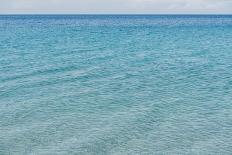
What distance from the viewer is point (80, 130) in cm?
2000

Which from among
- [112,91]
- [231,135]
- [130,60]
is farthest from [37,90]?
[130,60]

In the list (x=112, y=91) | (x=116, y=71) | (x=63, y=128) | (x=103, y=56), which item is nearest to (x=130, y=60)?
(x=103, y=56)

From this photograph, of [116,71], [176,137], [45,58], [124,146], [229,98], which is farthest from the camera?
[45,58]

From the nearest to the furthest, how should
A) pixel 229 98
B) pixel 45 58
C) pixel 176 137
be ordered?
pixel 176 137, pixel 229 98, pixel 45 58

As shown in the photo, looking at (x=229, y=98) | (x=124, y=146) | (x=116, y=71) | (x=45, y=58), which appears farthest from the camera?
(x=45, y=58)

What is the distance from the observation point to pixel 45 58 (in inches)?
1667

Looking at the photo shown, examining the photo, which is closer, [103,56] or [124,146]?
[124,146]

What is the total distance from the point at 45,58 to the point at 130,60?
8.32 meters

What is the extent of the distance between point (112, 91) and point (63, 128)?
7.95 meters

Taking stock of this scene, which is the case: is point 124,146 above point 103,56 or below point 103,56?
above

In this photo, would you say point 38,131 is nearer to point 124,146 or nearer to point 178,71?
point 124,146

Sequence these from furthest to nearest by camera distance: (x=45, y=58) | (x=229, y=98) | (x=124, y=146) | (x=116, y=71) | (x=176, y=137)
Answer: (x=45, y=58) → (x=116, y=71) → (x=229, y=98) → (x=176, y=137) → (x=124, y=146)

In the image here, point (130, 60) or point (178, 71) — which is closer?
A: point (178, 71)

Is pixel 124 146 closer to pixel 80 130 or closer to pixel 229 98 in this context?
pixel 80 130
